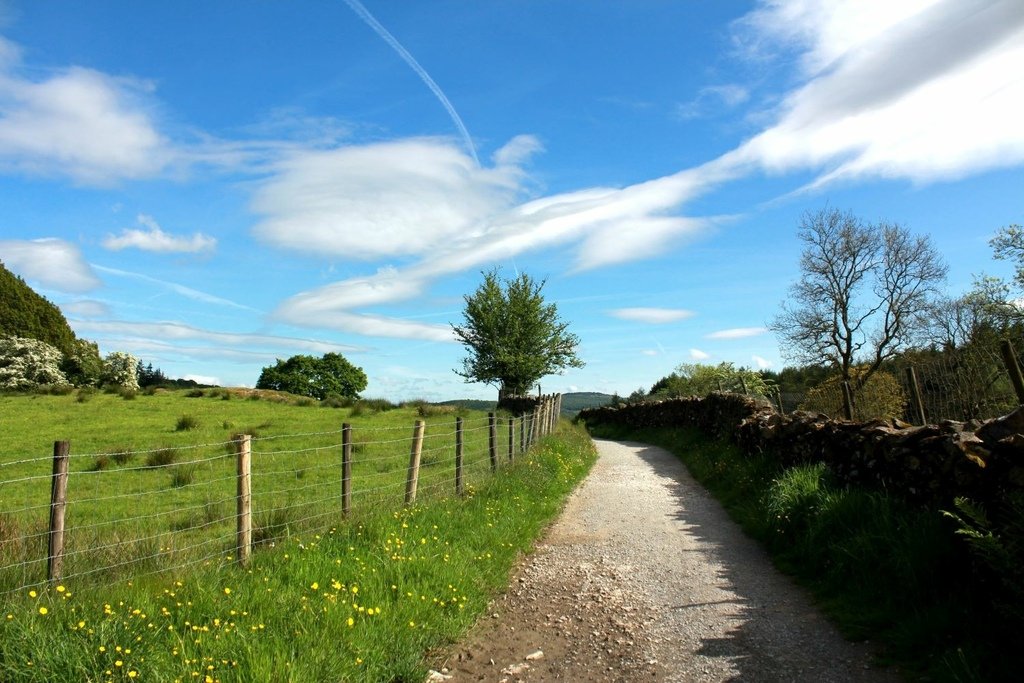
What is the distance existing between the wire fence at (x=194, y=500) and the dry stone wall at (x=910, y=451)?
18.0 feet

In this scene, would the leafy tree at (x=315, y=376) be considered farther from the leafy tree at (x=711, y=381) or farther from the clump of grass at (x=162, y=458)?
the clump of grass at (x=162, y=458)

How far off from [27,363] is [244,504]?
54.8 metres

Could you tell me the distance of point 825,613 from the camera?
6367 millimetres

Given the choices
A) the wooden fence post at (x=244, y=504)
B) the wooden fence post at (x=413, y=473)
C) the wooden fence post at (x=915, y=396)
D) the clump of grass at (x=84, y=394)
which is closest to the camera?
the wooden fence post at (x=244, y=504)

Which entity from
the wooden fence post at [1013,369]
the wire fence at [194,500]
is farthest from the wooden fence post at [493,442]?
the wooden fence post at [1013,369]

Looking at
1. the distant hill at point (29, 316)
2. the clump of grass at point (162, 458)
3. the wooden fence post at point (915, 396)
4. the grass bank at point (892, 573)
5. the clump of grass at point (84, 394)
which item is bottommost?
the grass bank at point (892, 573)

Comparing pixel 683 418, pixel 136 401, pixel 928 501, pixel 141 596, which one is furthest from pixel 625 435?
pixel 141 596

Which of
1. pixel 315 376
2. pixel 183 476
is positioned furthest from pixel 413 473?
pixel 315 376

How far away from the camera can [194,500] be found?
12516 millimetres

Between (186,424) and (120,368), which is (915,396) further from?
(120,368)

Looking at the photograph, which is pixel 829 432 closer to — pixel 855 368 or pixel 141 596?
pixel 141 596

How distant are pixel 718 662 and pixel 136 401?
3080 centimetres

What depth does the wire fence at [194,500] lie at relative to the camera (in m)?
6.22

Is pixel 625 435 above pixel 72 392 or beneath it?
beneath
